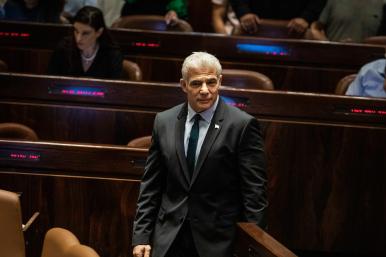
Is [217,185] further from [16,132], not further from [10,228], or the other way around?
[16,132]

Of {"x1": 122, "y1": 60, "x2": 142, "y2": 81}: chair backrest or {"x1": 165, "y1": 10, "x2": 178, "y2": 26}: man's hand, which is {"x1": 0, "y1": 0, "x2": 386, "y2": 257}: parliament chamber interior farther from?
{"x1": 165, "y1": 10, "x2": 178, "y2": 26}: man's hand

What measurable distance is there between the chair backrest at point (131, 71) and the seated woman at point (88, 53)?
0.04 meters

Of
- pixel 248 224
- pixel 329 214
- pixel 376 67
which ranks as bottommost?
pixel 329 214

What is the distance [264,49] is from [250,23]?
0.16 meters

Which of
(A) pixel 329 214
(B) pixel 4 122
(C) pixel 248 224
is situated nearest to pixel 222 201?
(C) pixel 248 224

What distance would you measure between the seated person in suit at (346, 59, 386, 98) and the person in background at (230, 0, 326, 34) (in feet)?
1.38

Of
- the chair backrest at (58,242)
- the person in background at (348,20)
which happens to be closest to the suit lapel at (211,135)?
the chair backrest at (58,242)

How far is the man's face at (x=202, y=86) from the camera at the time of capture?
1.11m

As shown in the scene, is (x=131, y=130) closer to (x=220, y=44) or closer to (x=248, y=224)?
(x=220, y=44)

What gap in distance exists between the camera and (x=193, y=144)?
113 cm

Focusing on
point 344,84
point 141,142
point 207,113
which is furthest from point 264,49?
point 207,113

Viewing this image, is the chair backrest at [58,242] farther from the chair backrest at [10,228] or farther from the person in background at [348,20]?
the person in background at [348,20]

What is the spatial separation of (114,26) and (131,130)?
0.67 meters

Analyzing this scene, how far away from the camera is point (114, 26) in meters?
2.28
